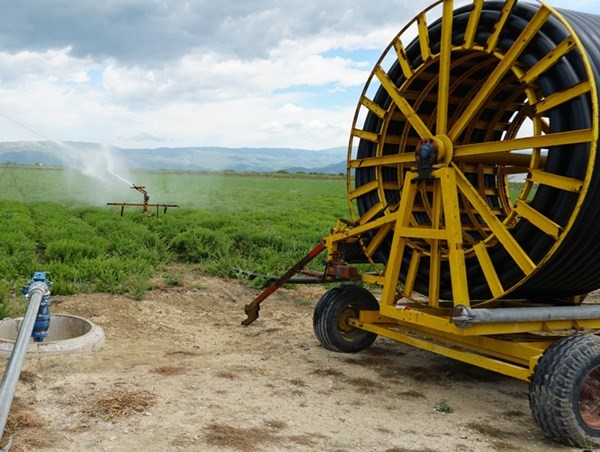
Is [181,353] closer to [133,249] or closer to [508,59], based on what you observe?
[508,59]

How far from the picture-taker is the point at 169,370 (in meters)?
5.80

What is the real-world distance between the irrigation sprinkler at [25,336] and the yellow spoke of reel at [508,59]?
12.7 feet

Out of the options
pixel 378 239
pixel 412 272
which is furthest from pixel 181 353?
pixel 412 272

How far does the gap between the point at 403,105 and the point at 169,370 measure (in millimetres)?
3484

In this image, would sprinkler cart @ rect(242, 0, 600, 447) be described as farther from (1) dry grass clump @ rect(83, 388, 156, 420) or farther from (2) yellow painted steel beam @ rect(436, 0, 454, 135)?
(1) dry grass clump @ rect(83, 388, 156, 420)

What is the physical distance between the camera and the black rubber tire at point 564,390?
4445mm

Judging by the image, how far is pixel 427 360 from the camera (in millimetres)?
6734

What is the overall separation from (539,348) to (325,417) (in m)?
1.85

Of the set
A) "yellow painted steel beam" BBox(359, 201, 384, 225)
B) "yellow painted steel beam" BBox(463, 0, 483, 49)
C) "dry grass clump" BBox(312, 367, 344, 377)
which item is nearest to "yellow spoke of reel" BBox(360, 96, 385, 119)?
"yellow painted steel beam" BBox(359, 201, 384, 225)

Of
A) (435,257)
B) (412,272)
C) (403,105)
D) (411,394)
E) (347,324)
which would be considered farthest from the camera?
(347,324)

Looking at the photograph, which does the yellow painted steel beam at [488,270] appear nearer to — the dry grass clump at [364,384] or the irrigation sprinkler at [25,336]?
the dry grass clump at [364,384]

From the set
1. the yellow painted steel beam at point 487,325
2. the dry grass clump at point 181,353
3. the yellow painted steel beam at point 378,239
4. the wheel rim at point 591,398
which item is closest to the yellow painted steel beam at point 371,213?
the yellow painted steel beam at point 378,239

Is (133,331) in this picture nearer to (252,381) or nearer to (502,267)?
(252,381)

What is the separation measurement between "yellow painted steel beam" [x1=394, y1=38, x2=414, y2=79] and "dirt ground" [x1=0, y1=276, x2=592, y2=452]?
9.95ft
